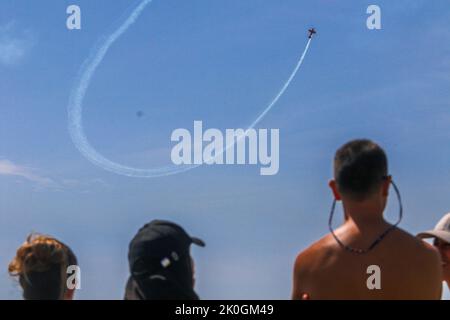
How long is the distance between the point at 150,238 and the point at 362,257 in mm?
2723

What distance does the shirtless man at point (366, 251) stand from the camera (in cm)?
986

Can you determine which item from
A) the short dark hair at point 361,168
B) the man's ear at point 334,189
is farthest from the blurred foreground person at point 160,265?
the short dark hair at point 361,168

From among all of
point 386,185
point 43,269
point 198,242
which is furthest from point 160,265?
point 386,185

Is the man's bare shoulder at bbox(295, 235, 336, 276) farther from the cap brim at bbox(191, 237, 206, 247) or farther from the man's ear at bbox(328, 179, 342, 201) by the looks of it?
the cap brim at bbox(191, 237, 206, 247)

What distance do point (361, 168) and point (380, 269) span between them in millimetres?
1320

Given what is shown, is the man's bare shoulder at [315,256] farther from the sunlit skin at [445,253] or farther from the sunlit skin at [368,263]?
the sunlit skin at [445,253]

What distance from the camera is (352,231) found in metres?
10.0

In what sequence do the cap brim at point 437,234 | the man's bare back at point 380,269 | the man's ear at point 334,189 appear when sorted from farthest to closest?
the cap brim at point 437,234 → the man's ear at point 334,189 → the man's bare back at point 380,269

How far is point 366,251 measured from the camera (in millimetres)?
9883

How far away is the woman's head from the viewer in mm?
9781

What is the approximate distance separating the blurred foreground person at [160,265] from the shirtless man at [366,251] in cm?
167
